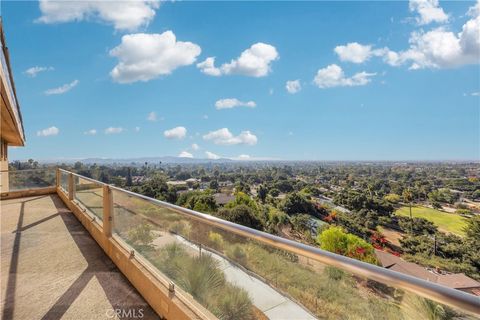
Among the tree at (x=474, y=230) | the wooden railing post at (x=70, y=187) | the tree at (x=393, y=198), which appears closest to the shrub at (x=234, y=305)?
the wooden railing post at (x=70, y=187)

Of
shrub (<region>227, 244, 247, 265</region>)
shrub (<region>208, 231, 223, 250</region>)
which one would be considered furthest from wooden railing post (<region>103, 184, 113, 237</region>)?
shrub (<region>227, 244, 247, 265</region>)

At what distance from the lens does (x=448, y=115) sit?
60.0 m

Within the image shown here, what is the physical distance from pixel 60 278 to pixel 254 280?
2.65 meters

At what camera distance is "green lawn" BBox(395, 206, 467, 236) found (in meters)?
40.3

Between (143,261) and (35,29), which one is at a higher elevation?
(35,29)

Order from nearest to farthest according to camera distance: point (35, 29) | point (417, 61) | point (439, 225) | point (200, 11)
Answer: point (200, 11) → point (35, 29) → point (417, 61) → point (439, 225)

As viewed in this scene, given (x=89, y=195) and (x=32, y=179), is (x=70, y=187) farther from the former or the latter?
(x=32, y=179)

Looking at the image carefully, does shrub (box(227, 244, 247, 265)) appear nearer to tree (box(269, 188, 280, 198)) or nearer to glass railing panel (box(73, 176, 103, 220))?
glass railing panel (box(73, 176, 103, 220))

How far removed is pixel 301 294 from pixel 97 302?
7.16 feet

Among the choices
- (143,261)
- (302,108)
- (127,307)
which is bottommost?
(127,307)

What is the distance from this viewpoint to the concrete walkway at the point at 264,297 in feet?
4.48

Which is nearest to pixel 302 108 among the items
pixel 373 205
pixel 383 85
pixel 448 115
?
pixel 383 85

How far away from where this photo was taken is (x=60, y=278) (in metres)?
3.02

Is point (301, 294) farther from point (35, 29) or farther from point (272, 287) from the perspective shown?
point (35, 29)
